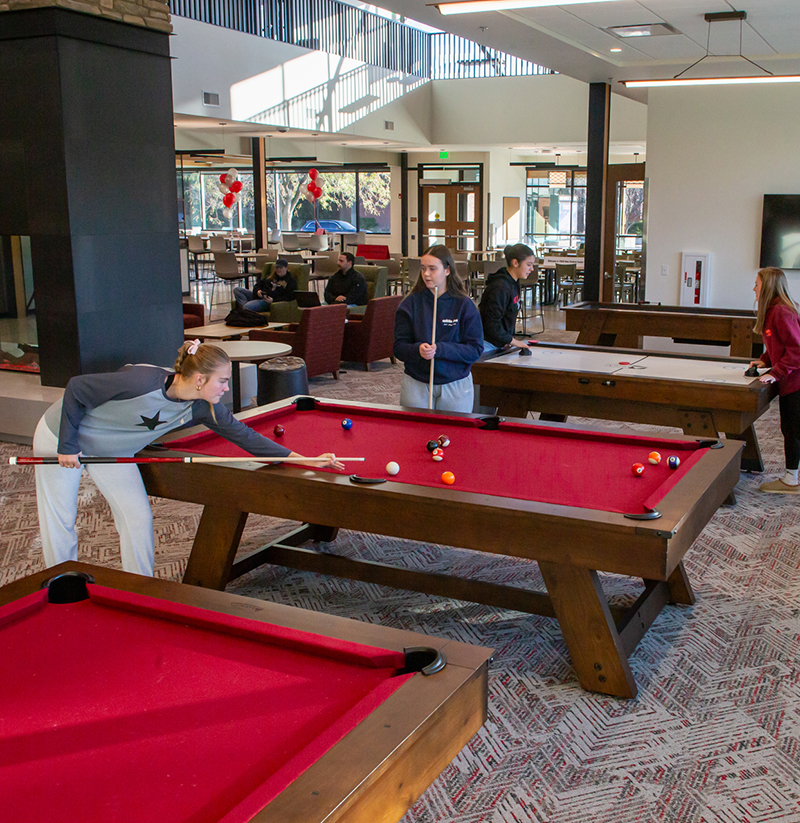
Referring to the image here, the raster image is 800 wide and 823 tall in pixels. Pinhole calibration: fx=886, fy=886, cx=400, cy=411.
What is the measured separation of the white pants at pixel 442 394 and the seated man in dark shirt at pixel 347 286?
560cm

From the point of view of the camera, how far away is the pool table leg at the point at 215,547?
3.62 m

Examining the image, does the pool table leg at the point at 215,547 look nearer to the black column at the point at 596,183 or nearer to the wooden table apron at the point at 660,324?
the wooden table apron at the point at 660,324

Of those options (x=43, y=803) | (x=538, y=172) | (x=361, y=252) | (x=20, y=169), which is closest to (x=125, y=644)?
(x=43, y=803)

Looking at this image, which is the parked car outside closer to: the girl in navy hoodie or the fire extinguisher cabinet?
the fire extinguisher cabinet

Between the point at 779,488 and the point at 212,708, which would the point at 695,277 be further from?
the point at 212,708

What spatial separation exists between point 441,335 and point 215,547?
1.71m

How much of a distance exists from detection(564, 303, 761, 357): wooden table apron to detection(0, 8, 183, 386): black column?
3691 millimetres

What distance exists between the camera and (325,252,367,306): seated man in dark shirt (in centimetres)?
1028

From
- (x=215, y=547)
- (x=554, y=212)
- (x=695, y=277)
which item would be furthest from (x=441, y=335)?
(x=554, y=212)

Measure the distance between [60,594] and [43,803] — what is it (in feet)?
2.83

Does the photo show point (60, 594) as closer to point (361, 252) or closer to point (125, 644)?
point (125, 644)

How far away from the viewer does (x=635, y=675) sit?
3.24 m

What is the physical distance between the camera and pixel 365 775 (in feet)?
4.79

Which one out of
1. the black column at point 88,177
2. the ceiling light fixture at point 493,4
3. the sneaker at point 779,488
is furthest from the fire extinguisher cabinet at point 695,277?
the black column at point 88,177
